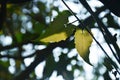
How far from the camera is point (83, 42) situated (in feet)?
2.96

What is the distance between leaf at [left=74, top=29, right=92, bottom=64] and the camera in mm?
886

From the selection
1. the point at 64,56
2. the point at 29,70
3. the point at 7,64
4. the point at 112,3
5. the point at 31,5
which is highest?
the point at 112,3

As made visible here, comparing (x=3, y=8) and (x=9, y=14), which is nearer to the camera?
(x=3, y=8)

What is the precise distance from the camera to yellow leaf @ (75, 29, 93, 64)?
89cm

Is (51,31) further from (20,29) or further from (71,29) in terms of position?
(20,29)

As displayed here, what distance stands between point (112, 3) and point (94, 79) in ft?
5.96

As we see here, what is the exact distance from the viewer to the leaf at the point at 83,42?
2.91 feet

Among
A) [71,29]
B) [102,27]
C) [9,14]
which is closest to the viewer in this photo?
[102,27]

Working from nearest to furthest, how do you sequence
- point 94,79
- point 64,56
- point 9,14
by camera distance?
point 64,56
point 94,79
point 9,14

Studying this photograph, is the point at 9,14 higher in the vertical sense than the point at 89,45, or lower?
lower

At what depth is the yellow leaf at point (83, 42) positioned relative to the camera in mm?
886

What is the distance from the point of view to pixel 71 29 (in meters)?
0.92

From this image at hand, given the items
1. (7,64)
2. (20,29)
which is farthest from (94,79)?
(20,29)

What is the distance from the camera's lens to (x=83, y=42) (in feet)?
2.96
